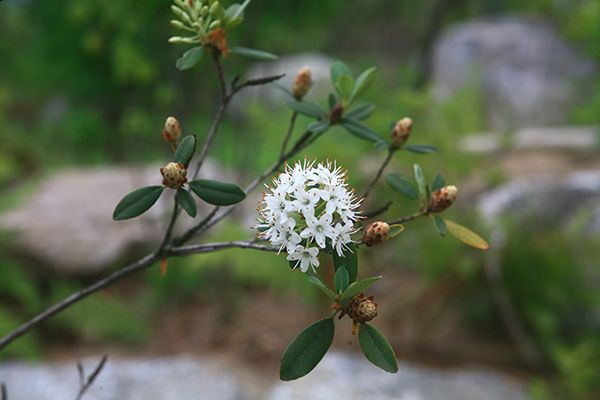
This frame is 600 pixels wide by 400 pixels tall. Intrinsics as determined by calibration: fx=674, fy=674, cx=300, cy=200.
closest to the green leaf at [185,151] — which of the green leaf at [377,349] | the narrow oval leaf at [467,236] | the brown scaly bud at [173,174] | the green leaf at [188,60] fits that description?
the brown scaly bud at [173,174]

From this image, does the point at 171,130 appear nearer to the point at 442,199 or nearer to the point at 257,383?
the point at 442,199

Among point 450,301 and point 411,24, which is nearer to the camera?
point 450,301

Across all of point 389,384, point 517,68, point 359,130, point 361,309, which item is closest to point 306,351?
point 361,309

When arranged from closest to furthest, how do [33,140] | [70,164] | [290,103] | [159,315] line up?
[290,103] < [159,315] < [70,164] < [33,140]

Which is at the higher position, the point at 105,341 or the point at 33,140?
the point at 33,140

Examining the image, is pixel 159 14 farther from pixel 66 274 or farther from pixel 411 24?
pixel 411 24

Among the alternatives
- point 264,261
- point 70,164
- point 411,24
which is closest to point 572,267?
point 264,261
